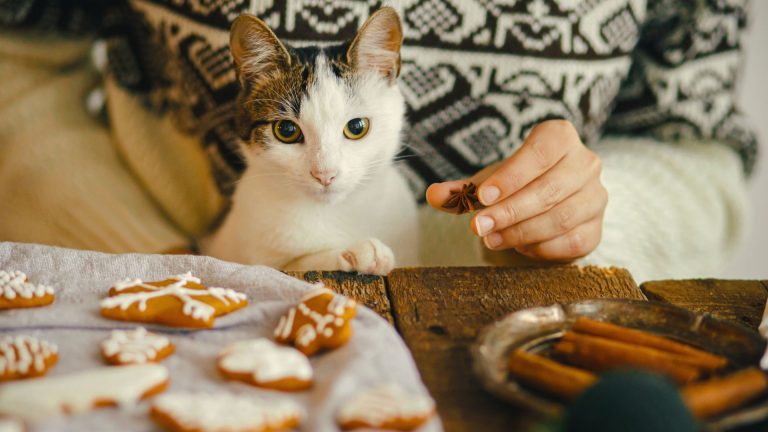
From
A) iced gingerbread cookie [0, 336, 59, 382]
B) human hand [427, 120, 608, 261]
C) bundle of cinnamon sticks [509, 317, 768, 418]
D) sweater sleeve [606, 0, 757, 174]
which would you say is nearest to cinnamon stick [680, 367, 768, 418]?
bundle of cinnamon sticks [509, 317, 768, 418]

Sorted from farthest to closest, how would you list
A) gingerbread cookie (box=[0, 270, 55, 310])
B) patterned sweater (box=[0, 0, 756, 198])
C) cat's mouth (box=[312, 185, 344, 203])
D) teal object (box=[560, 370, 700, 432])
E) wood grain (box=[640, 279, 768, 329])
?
patterned sweater (box=[0, 0, 756, 198]) < cat's mouth (box=[312, 185, 344, 203]) < wood grain (box=[640, 279, 768, 329]) < gingerbread cookie (box=[0, 270, 55, 310]) < teal object (box=[560, 370, 700, 432])

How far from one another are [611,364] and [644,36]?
0.97 metres

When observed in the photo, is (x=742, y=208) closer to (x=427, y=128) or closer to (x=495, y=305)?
(x=427, y=128)

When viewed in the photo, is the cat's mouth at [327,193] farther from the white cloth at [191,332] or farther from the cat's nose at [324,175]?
the white cloth at [191,332]


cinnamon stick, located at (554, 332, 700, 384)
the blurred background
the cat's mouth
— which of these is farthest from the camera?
the blurred background

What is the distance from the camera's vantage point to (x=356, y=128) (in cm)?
96

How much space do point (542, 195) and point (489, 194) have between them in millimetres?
107

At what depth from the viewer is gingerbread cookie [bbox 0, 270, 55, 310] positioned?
23.6 inches

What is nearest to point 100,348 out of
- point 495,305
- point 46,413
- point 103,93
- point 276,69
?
point 46,413

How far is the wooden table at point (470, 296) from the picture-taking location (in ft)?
1.93

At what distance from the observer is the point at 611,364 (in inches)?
19.7

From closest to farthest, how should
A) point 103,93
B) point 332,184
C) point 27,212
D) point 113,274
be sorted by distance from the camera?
point 113,274 → point 332,184 → point 27,212 → point 103,93

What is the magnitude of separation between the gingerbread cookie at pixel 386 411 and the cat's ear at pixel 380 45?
0.60 m

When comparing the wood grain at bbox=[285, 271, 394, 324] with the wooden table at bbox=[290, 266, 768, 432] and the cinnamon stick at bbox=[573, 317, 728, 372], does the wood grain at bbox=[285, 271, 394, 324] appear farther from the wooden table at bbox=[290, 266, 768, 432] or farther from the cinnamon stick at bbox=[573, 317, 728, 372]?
the cinnamon stick at bbox=[573, 317, 728, 372]
